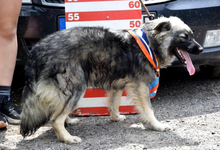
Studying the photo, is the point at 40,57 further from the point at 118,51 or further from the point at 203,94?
the point at 203,94

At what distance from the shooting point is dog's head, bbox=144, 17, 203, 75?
3.85 metres

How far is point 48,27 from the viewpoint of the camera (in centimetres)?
431

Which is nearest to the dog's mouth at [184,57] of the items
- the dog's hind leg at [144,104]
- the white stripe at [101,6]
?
the dog's hind leg at [144,104]

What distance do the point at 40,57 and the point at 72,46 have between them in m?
0.33

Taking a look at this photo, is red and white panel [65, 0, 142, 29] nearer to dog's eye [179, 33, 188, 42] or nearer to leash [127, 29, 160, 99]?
leash [127, 29, 160, 99]

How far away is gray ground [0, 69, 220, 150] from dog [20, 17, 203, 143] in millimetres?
150

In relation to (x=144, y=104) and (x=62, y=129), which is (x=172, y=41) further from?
(x=62, y=129)

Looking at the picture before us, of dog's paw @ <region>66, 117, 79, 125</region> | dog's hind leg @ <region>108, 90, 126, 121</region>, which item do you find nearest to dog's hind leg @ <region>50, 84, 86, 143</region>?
dog's paw @ <region>66, 117, 79, 125</region>

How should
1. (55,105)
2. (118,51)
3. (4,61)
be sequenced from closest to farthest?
(55,105)
(118,51)
(4,61)

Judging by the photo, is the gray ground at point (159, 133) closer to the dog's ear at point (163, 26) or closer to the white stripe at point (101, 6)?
the dog's ear at point (163, 26)

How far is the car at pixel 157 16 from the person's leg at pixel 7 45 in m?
0.31

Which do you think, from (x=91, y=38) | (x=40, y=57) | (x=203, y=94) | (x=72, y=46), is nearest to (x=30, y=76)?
(x=40, y=57)

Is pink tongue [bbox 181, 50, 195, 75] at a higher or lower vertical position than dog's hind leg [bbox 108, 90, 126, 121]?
higher

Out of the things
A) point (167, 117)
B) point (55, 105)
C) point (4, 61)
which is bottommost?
point (167, 117)
